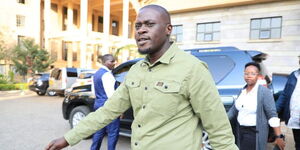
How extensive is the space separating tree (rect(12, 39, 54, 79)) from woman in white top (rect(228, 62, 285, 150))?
22.3 m

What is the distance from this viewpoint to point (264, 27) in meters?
12.1

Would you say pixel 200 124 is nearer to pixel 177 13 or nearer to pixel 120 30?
pixel 177 13

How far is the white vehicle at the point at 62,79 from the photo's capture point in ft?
41.9

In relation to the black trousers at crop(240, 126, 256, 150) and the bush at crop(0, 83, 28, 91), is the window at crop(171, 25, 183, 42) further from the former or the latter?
the black trousers at crop(240, 126, 256, 150)

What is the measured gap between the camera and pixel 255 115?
8.63 feet

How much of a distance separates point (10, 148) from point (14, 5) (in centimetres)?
2564

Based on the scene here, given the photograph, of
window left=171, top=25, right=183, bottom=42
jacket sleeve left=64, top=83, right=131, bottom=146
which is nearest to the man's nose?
jacket sleeve left=64, top=83, right=131, bottom=146

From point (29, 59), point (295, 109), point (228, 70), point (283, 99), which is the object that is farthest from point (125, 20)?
point (295, 109)

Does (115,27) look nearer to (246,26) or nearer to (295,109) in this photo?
(246,26)

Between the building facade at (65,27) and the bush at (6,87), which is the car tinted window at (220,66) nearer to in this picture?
the bush at (6,87)

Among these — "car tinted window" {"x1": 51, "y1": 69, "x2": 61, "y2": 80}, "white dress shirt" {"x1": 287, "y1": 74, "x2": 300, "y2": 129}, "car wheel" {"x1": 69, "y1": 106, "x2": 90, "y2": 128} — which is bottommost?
"car wheel" {"x1": 69, "y1": 106, "x2": 90, "y2": 128}

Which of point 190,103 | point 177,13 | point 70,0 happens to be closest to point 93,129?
point 190,103

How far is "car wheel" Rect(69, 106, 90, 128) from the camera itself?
17.1 ft

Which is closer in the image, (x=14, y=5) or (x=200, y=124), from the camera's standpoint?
(x=200, y=124)
